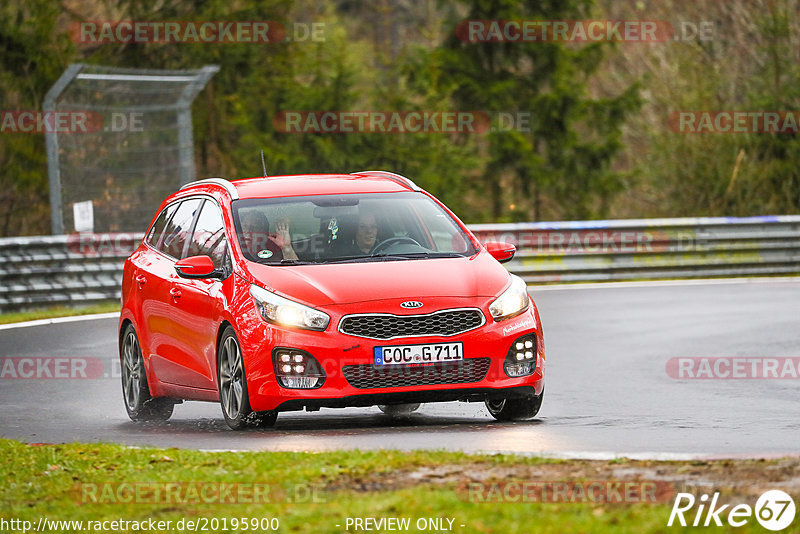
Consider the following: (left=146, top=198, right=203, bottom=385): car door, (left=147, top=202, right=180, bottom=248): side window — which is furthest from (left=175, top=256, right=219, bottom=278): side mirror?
(left=147, top=202, right=180, bottom=248): side window

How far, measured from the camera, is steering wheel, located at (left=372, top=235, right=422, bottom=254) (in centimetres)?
1070

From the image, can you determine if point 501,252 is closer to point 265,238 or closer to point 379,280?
point 379,280

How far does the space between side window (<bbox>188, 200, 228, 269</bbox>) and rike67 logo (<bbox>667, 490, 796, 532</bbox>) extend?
195 inches

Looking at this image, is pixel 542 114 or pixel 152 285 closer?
pixel 152 285

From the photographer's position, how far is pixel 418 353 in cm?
969

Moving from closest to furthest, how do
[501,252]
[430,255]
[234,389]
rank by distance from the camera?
[234,389]
[430,255]
[501,252]

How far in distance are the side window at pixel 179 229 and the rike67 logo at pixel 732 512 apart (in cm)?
583

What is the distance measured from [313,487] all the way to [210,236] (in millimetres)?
4147

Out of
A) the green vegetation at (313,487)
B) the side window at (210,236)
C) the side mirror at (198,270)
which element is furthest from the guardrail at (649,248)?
the green vegetation at (313,487)

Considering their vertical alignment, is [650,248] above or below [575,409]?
below

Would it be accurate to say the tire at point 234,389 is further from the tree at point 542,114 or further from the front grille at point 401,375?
the tree at point 542,114

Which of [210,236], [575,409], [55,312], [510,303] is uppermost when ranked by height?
[210,236]

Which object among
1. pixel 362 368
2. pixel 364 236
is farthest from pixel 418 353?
pixel 364 236

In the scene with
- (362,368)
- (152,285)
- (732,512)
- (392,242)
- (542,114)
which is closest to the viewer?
(732,512)
